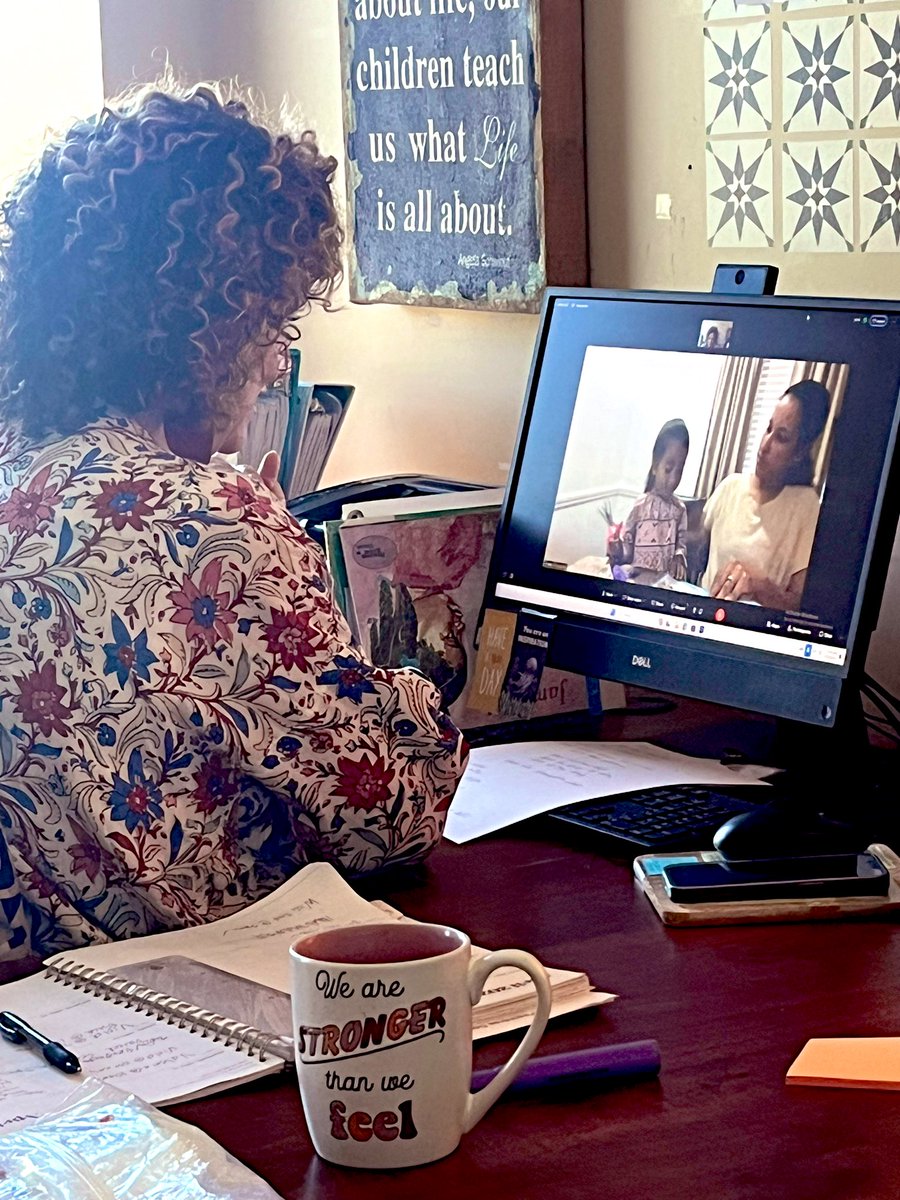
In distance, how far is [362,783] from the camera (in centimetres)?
132

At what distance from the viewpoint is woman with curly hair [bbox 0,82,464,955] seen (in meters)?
1.28

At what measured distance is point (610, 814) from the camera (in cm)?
142

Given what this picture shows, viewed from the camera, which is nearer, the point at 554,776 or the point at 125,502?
the point at 125,502

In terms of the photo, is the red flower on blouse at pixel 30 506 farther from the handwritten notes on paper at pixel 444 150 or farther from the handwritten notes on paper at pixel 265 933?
the handwritten notes on paper at pixel 444 150

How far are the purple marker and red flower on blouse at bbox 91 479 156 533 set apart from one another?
53cm

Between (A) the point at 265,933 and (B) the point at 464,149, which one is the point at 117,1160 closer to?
(A) the point at 265,933

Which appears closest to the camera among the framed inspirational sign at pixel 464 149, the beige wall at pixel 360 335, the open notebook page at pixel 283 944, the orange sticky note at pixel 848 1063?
the orange sticky note at pixel 848 1063

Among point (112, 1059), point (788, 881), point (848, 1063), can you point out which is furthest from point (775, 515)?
point (112, 1059)

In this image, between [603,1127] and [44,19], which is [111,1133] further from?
[44,19]

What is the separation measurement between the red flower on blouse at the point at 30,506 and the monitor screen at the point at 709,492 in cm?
52

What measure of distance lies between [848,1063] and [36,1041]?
45cm

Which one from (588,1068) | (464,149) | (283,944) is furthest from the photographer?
(464,149)

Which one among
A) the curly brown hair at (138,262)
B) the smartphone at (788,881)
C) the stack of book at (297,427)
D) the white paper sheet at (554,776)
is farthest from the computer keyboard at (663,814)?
the stack of book at (297,427)

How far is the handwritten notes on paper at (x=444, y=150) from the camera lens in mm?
1987
